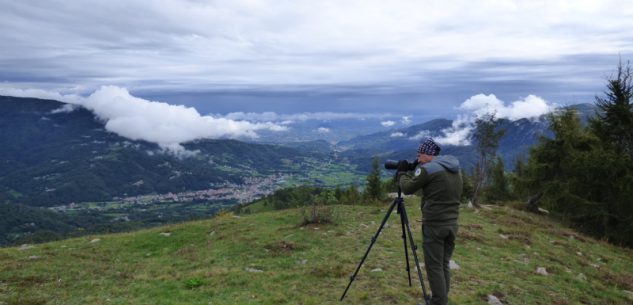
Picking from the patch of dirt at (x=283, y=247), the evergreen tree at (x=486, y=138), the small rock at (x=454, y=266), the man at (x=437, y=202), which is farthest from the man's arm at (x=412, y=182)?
the evergreen tree at (x=486, y=138)

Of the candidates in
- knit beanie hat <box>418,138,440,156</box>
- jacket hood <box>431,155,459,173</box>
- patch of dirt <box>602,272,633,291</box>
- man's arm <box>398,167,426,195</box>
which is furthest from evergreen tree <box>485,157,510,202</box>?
man's arm <box>398,167,426,195</box>

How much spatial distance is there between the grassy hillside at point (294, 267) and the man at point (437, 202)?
1.77 meters

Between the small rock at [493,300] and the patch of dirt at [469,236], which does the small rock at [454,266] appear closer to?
the small rock at [493,300]

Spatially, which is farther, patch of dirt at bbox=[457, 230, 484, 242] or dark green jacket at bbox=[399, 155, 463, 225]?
patch of dirt at bbox=[457, 230, 484, 242]

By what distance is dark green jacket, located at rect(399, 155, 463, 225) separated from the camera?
8.48 meters

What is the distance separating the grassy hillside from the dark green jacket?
2.87 meters

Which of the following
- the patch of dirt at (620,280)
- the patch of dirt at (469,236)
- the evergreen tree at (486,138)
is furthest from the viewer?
the evergreen tree at (486,138)

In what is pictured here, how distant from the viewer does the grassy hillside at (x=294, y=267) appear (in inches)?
430

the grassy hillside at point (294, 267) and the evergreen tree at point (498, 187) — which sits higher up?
the grassy hillside at point (294, 267)

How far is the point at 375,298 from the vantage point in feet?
33.8

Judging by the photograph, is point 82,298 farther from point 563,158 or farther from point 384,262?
point 563,158

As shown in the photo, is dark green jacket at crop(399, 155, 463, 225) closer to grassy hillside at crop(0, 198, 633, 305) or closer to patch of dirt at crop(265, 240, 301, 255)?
grassy hillside at crop(0, 198, 633, 305)

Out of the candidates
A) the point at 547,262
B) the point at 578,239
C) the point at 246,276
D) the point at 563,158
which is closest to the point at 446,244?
the point at 246,276

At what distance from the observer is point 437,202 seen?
8.61 meters
